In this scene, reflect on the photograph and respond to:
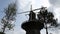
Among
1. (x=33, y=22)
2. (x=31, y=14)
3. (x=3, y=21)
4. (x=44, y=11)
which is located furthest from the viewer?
(x=44, y=11)

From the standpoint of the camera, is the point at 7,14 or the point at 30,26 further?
the point at 7,14

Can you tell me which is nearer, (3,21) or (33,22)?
(33,22)

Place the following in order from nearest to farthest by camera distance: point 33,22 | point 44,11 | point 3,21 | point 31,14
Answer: point 33,22
point 31,14
point 3,21
point 44,11

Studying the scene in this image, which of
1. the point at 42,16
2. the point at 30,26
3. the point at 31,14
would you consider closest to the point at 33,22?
the point at 30,26

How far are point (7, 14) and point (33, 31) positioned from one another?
476 inches

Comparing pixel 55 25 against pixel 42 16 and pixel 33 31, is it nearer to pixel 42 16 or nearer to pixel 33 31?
pixel 42 16

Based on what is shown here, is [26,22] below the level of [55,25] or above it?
above

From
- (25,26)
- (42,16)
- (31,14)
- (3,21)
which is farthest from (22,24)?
(42,16)

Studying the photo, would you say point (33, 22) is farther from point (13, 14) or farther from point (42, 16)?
point (42, 16)

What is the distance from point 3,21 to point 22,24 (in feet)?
32.8

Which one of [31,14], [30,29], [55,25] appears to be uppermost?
[31,14]

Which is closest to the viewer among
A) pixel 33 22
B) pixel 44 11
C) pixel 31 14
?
pixel 33 22

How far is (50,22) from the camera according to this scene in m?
44.4

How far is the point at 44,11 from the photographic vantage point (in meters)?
44.4
